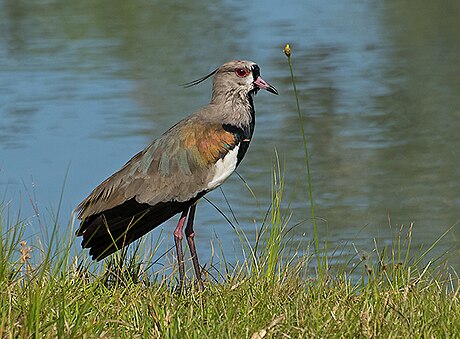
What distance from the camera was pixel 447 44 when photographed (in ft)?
42.8

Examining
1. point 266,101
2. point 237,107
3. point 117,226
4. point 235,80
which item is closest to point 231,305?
point 117,226

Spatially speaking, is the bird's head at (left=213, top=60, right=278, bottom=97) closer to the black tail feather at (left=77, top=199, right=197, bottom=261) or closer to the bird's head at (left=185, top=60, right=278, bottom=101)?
the bird's head at (left=185, top=60, right=278, bottom=101)

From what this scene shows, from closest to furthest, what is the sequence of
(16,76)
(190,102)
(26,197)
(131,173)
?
(131,173)
(26,197)
(190,102)
(16,76)

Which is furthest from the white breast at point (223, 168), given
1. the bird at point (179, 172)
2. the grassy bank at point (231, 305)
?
the grassy bank at point (231, 305)

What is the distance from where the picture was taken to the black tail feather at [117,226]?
520 cm

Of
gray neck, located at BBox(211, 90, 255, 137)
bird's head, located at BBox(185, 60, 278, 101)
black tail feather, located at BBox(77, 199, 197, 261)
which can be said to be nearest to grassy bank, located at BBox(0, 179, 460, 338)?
black tail feather, located at BBox(77, 199, 197, 261)

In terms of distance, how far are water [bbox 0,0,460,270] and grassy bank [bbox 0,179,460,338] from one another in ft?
3.53

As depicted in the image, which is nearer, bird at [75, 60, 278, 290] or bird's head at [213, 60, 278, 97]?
bird at [75, 60, 278, 290]

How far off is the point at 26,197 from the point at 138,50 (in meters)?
5.50

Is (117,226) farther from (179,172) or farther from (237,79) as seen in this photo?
(237,79)

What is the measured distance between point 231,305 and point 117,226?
1190 millimetres

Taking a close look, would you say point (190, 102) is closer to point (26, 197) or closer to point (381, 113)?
point (381, 113)

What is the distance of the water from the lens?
8.21 m

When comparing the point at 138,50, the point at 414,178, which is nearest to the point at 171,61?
the point at 138,50
